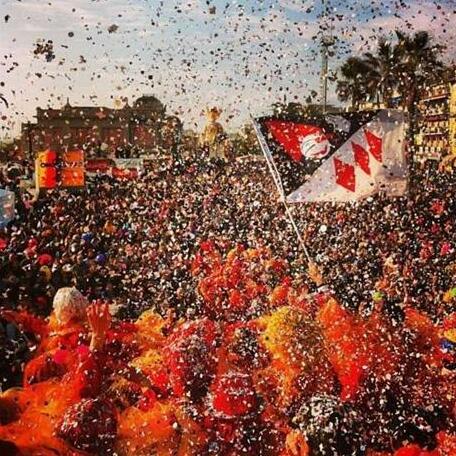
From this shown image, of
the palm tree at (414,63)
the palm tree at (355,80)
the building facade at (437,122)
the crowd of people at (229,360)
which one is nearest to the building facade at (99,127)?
the building facade at (437,122)

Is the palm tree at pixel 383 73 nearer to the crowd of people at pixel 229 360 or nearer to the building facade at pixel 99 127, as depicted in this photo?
the crowd of people at pixel 229 360

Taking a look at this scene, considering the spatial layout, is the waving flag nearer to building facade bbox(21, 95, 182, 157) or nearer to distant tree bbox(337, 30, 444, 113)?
distant tree bbox(337, 30, 444, 113)

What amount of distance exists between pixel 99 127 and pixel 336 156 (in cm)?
5716

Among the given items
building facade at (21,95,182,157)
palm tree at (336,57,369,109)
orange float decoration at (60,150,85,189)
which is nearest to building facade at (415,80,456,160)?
palm tree at (336,57,369,109)

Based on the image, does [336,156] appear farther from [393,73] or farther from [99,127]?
[99,127]

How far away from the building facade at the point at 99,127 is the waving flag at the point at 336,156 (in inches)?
1935

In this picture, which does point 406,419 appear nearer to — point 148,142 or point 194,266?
point 194,266

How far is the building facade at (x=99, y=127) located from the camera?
195 feet

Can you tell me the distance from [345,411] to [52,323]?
328 cm

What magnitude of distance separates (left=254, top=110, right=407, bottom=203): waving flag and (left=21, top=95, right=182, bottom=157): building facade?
49148mm

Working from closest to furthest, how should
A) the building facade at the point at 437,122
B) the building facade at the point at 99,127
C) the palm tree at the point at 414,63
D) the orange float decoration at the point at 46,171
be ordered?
the orange float decoration at the point at 46,171
the palm tree at the point at 414,63
the building facade at the point at 437,122
the building facade at the point at 99,127

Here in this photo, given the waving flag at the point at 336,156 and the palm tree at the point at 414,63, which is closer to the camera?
the waving flag at the point at 336,156

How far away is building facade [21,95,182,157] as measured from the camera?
59.4m

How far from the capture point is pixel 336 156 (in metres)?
9.10
